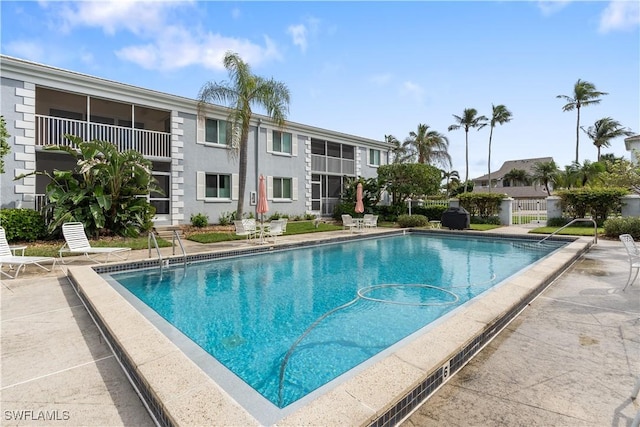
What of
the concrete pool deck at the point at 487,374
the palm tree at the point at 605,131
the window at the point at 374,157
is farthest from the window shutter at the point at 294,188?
the palm tree at the point at 605,131

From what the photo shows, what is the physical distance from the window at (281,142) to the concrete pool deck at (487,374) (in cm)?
1556

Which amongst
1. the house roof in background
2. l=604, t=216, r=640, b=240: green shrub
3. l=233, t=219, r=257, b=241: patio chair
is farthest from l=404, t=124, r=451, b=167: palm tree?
l=233, t=219, r=257, b=241: patio chair

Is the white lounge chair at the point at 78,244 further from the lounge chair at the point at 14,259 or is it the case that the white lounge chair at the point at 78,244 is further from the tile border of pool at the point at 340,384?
the tile border of pool at the point at 340,384

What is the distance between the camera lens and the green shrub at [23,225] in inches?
413

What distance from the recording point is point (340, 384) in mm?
2600

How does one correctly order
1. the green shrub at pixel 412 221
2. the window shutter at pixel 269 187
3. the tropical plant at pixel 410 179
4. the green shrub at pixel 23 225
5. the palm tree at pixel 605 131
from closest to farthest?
the green shrub at pixel 23 225
the green shrub at pixel 412 221
the window shutter at pixel 269 187
the tropical plant at pixel 410 179
the palm tree at pixel 605 131

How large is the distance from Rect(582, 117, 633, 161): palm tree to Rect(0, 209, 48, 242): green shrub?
4907cm

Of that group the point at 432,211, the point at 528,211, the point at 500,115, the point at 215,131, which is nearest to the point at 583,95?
the point at 500,115

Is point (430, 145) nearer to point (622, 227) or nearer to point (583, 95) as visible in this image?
point (583, 95)

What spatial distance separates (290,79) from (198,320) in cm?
1244

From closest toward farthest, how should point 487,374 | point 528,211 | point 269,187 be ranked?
point 487,374 → point 269,187 → point 528,211

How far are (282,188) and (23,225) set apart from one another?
39.4 ft

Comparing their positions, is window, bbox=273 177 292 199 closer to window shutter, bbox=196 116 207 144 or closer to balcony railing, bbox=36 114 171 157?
window shutter, bbox=196 116 207 144

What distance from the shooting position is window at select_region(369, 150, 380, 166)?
82.5 feet
